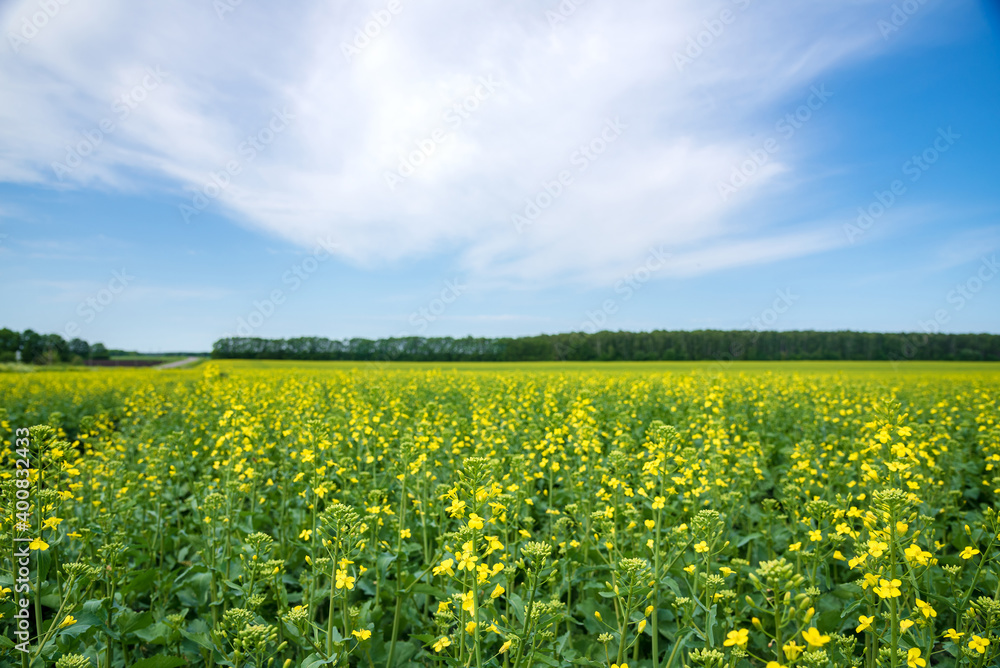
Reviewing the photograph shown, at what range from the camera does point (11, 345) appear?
48.8m

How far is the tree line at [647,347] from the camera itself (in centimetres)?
5353

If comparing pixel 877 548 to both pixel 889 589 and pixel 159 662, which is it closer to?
pixel 889 589

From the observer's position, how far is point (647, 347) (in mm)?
55531

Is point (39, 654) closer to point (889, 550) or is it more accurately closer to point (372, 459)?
point (372, 459)

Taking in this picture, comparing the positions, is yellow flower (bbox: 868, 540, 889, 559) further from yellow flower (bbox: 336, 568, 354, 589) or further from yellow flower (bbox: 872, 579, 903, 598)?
yellow flower (bbox: 336, 568, 354, 589)

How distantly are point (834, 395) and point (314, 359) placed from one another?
53.8 meters

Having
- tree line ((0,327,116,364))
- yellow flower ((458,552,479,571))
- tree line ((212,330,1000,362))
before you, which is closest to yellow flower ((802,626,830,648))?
yellow flower ((458,552,479,571))

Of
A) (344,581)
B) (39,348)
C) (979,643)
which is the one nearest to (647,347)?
(979,643)

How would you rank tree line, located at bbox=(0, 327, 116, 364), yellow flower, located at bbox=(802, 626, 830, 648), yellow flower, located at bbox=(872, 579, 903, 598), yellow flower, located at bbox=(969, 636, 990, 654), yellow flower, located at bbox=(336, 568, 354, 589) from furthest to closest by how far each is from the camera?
tree line, located at bbox=(0, 327, 116, 364) → yellow flower, located at bbox=(336, 568, 354, 589) → yellow flower, located at bbox=(969, 636, 990, 654) → yellow flower, located at bbox=(872, 579, 903, 598) → yellow flower, located at bbox=(802, 626, 830, 648)

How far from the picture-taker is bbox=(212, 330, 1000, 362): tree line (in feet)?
176

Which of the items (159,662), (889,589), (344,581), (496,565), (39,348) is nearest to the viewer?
(889,589)

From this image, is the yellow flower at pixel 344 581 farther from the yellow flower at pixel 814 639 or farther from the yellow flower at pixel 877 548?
the yellow flower at pixel 877 548

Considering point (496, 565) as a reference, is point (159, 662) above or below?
below

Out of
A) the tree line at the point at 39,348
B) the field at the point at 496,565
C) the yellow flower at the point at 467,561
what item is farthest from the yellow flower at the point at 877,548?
the tree line at the point at 39,348
